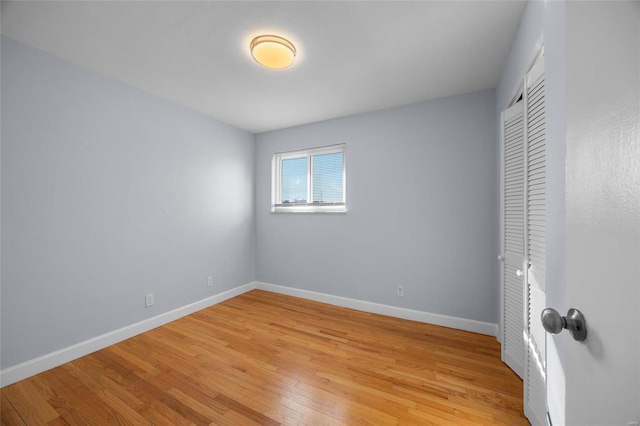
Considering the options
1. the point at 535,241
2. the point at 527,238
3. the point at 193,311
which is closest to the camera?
the point at 535,241

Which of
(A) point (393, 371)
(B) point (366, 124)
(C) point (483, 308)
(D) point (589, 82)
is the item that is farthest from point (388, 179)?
(D) point (589, 82)

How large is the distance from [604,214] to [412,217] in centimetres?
238

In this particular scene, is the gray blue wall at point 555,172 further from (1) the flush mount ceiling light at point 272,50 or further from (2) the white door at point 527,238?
(1) the flush mount ceiling light at point 272,50

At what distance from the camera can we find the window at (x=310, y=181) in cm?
335

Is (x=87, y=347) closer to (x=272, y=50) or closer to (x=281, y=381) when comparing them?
(x=281, y=381)

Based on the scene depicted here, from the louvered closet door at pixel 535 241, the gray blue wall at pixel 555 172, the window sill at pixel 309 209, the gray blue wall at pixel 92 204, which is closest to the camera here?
the gray blue wall at pixel 555 172

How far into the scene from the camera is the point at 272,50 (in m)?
1.76

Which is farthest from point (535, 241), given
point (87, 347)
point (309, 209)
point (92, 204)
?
point (87, 347)

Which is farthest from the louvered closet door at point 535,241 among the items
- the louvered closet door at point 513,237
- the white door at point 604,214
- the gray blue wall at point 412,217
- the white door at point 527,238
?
the gray blue wall at point 412,217

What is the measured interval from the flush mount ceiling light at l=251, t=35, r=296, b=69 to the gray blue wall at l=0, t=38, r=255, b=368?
158cm

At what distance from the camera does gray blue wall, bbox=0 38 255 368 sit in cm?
178

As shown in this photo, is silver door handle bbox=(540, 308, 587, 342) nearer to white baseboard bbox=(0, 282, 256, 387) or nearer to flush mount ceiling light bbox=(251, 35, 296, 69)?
flush mount ceiling light bbox=(251, 35, 296, 69)

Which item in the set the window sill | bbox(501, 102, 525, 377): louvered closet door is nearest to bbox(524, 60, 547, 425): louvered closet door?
bbox(501, 102, 525, 377): louvered closet door

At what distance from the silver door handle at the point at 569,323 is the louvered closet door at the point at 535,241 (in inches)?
35.4
